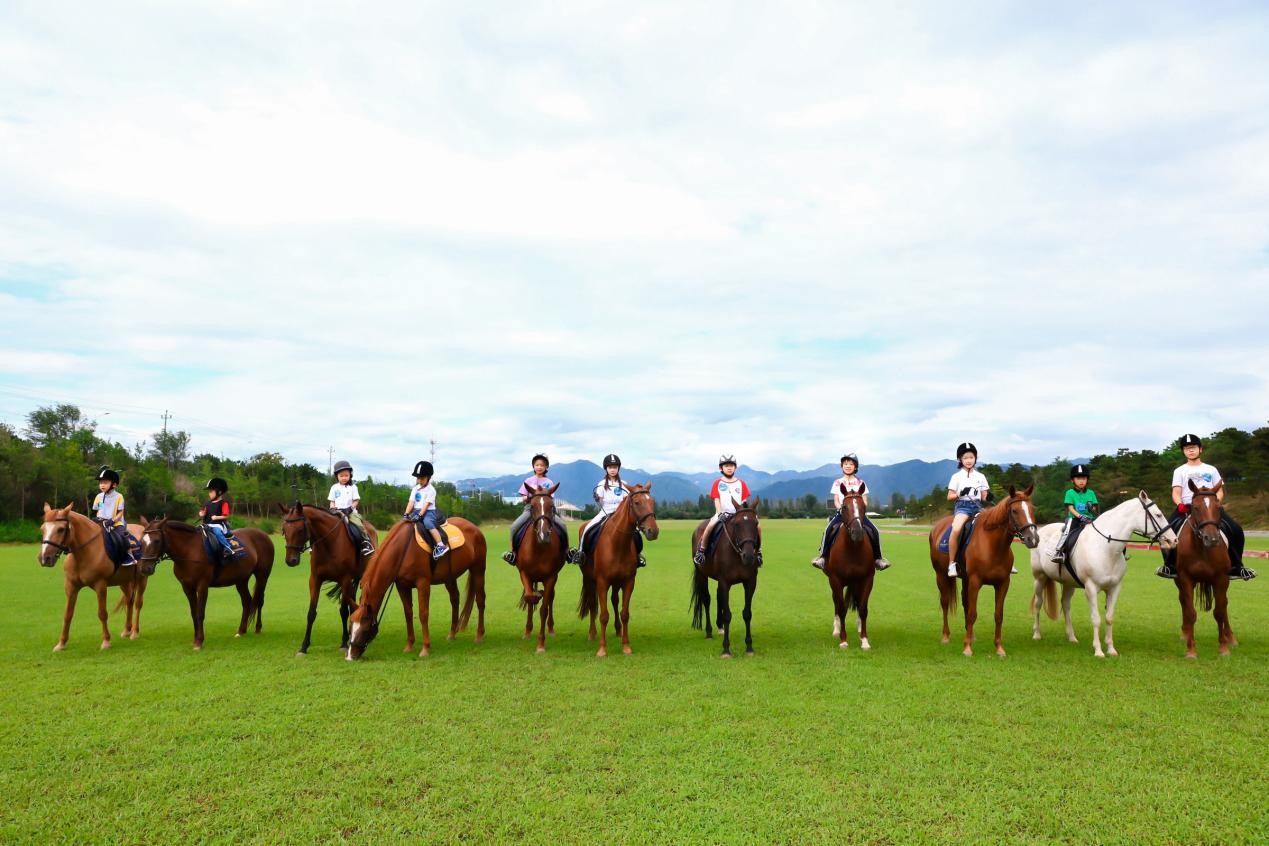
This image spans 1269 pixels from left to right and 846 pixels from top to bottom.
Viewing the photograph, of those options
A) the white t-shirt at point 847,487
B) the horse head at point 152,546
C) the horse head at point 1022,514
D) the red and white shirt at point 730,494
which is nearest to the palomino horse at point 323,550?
the horse head at point 152,546

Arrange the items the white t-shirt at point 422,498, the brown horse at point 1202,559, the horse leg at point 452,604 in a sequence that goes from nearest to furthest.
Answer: the brown horse at point 1202,559
the white t-shirt at point 422,498
the horse leg at point 452,604

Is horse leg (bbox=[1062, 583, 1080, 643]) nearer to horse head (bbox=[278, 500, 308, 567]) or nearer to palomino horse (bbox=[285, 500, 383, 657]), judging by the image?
palomino horse (bbox=[285, 500, 383, 657])

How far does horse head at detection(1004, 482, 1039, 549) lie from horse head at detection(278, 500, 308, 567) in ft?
29.6

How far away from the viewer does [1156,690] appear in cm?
742

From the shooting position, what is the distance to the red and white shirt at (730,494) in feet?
32.5

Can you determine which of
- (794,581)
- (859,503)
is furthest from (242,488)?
(859,503)

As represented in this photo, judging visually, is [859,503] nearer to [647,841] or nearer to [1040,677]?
[1040,677]

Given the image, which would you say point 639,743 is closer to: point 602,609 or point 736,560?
point 602,609

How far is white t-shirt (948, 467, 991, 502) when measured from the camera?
994 cm

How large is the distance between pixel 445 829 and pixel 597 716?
2.42m

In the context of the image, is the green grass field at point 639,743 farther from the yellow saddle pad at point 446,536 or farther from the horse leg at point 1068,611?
the yellow saddle pad at point 446,536

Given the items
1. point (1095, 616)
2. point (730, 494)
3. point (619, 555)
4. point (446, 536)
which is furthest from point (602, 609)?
point (1095, 616)

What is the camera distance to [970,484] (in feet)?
33.0

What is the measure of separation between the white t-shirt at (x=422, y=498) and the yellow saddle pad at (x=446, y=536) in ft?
1.04
